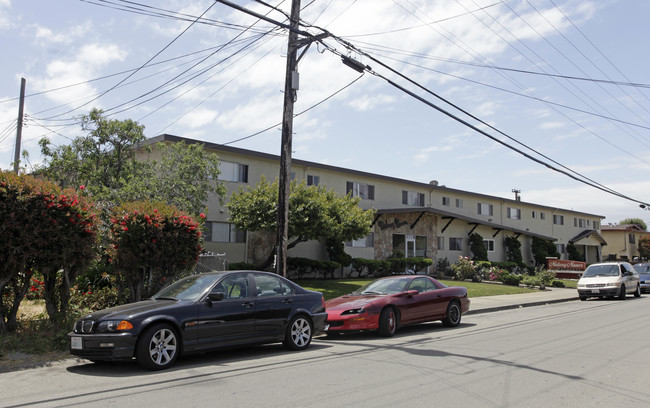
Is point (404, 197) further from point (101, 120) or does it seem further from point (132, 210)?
point (132, 210)

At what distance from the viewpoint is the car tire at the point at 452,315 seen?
12906 millimetres

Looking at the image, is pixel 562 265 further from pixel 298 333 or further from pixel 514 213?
pixel 298 333

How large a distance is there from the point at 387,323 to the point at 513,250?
3275cm

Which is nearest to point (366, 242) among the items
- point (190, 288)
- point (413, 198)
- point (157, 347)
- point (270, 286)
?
point (413, 198)

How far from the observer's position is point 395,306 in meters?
11.5

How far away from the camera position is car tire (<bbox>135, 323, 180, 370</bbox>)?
7426 mm

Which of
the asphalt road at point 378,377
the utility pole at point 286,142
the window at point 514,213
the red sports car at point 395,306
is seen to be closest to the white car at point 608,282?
the red sports car at point 395,306

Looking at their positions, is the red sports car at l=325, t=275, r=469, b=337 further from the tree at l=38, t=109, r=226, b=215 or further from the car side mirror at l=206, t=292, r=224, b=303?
the tree at l=38, t=109, r=226, b=215

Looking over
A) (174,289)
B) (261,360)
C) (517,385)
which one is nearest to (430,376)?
(517,385)

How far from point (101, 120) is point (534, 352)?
54.5 feet

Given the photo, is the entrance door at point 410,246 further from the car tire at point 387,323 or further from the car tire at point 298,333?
the car tire at point 298,333

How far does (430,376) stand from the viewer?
7.11 m

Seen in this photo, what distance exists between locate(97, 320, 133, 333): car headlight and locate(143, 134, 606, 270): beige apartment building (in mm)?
9816

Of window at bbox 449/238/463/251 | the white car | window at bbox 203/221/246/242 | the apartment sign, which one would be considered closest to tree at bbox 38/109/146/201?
window at bbox 203/221/246/242
